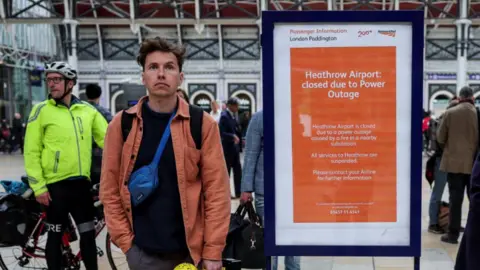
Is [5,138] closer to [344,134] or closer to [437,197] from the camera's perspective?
[437,197]

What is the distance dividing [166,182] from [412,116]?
125 centimetres

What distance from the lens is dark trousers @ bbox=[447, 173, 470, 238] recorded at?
576 centimetres

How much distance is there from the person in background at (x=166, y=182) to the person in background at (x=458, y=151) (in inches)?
160

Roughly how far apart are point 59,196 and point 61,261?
22.0 inches

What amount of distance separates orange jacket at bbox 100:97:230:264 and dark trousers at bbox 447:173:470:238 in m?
4.05

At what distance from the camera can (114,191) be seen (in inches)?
95.3

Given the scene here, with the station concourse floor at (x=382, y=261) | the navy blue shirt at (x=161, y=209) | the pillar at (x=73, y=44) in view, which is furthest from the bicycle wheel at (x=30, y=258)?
the pillar at (x=73, y=44)

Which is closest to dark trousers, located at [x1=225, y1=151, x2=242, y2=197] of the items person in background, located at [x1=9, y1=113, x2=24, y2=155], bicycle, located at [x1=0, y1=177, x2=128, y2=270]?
bicycle, located at [x1=0, y1=177, x2=128, y2=270]

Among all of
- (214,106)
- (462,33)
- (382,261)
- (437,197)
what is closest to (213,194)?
(382,261)

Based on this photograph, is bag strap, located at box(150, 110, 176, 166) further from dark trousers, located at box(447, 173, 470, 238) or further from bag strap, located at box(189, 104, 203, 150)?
dark trousers, located at box(447, 173, 470, 238)

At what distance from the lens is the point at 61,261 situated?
4.05 meters

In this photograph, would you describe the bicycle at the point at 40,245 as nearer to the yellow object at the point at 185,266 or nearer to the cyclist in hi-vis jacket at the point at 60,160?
the cyclist in hi-vis jacket at the point at 60,160

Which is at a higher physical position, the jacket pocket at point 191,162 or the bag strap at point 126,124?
the bag strap at point 126,124

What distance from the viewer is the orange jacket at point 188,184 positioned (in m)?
2.35
